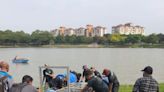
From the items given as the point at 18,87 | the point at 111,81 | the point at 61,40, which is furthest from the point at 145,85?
the point at 61,40

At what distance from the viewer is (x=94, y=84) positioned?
25.3 feet

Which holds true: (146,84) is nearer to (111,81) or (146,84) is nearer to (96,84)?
(96,84)

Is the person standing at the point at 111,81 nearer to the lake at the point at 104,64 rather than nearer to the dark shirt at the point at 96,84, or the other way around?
the dark shirt at the point at 96,84

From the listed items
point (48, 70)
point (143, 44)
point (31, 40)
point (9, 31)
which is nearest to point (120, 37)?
point (143, 44)

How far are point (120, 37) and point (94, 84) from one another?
6841 inches

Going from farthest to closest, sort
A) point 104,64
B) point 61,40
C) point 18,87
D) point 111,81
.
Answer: point 61,40 → point 104,64 → point 111,81 → point 18,87

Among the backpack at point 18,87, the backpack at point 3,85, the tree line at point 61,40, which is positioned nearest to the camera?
the backpack at point 18,87

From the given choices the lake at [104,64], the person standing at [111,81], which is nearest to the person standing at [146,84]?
the person standing at [111,81]

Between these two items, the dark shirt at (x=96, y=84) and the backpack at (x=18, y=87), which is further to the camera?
the dark shirt at (x=96, y=84)

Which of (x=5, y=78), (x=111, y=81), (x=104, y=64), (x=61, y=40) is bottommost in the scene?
(x=104, y=64)

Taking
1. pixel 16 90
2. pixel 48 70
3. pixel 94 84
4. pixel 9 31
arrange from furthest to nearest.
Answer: pixel 9 31, pixel 48 70, pixel 94 84, pixel 16 90

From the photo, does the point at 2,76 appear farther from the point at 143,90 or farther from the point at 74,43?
the point at 74,43

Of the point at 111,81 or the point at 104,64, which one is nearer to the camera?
the point at 111,81

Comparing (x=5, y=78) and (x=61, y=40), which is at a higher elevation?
(x=5, y=78)
